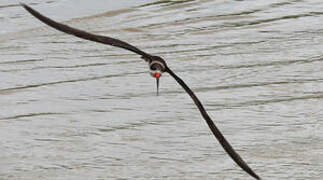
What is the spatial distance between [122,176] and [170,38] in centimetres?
218

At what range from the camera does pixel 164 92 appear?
563 cm

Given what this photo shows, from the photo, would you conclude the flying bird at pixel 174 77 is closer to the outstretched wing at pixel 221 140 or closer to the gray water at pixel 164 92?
the outstretched wing at pixel 221 140

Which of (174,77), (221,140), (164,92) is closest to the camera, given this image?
(174,77)

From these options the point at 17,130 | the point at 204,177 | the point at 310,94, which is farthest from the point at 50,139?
the point at 310,94

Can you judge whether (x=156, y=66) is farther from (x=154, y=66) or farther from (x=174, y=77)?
(x=174, y=77)

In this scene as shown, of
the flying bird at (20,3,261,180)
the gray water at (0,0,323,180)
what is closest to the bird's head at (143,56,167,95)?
the flying bird at (20,3,261,180)

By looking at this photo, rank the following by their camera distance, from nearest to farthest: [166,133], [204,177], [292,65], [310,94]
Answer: [204,177], [166,133], [310,94], [292,65]

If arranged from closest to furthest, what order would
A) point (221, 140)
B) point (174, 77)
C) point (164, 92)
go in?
point (174, 77) < point (221, 140) < point (164, 92)

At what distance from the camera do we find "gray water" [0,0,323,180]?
4.84 metres

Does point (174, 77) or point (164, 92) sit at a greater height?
point (174, 77)

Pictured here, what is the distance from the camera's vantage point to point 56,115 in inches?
212

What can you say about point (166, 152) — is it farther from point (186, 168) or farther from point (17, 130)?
point (17, 130)

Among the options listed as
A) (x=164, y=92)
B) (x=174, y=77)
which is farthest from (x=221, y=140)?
(x=164, y=92)

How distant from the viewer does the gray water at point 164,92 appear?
4.84m
